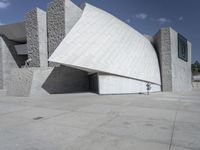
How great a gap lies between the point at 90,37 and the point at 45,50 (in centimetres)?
646

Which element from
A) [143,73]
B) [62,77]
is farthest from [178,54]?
[62,77]

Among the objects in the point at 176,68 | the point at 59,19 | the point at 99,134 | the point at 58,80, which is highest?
the point at 59,19

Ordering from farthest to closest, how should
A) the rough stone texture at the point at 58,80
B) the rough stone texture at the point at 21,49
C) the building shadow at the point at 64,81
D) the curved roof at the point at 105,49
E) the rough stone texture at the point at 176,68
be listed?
the rough stone texture at the point at 21,49
the rough stone texture at the point at 176,68
the building shadow at the point at 64,81
the rough stone texture at the point at 58,80
the curved roof at the point at 105,49

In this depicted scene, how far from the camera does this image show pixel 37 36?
17016 millimetres

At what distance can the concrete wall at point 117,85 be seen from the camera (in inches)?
508

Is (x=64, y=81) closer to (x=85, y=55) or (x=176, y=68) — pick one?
(x=85, y=55)

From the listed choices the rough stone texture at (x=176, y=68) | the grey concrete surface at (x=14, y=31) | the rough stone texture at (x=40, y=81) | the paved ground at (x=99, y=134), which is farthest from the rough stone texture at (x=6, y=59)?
the rough stone texture at (x=176, y=68)

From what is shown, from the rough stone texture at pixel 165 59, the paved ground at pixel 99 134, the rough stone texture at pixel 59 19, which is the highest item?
the rough stone texture at pixel 59 19

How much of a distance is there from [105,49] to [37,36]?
777cm

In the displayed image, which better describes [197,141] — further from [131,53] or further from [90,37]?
[131,53]

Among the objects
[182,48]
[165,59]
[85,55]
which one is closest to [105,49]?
[85,55]

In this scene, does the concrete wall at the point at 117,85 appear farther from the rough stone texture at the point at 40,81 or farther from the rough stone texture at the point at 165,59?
the rough stone texture at the point at 165,59

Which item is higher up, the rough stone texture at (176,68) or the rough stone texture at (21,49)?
the rough stone texture at (21,49)

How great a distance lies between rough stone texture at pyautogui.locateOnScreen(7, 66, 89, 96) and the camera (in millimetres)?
12552
